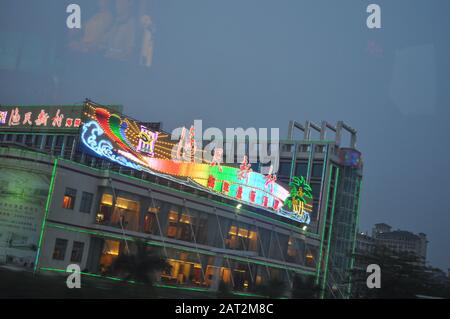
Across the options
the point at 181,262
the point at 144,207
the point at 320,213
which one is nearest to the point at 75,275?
the point at 144,207

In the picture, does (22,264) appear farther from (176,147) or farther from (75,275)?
(176,147)

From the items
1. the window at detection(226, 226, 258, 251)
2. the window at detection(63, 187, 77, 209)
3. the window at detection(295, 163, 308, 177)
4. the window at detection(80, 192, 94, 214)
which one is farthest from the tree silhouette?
the window at detection(295, 163, 308, 177)

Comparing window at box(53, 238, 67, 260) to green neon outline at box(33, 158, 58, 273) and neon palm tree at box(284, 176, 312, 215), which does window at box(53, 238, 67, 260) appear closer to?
green neon outline at box(33, 158, 58, 273)

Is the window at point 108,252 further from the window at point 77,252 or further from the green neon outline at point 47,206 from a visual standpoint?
the green neon outline at point 47,206

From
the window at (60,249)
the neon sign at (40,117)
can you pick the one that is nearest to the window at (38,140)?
the neon sign at (40,117)

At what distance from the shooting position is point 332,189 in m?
77.8

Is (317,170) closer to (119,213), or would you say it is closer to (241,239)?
(241,239)

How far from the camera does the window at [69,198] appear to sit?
36.2 meters

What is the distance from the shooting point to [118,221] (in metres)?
39.6

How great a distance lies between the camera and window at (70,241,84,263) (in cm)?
3697

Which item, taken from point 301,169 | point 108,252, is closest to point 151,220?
point 108,252

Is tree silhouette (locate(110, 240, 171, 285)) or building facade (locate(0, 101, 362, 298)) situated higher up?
building facade (locate(0, 101, 362, 298))

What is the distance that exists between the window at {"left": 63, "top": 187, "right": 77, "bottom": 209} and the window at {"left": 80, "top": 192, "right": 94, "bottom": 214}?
77 centimetres
